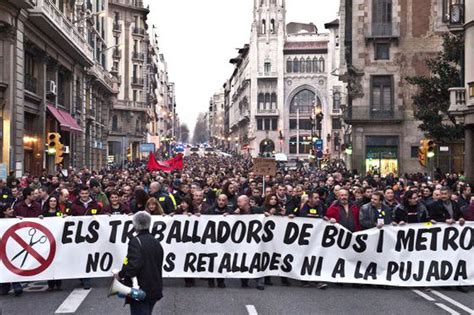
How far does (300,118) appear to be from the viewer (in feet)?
329

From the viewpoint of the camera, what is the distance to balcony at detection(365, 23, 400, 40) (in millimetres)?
40344

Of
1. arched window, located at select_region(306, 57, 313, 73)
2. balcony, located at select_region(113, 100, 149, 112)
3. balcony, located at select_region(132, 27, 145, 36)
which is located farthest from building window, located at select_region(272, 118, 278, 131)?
balcony, located at select_region(132, 27, 145, 36)

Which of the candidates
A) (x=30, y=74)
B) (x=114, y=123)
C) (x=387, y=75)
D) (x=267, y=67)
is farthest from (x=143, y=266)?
(x=267, y=67)

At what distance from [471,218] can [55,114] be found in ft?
93.0

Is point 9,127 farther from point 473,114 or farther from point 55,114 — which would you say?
point 473,114

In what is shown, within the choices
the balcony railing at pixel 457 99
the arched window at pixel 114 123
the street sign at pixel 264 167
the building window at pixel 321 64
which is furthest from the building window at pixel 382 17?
the building window at pixel 321 64

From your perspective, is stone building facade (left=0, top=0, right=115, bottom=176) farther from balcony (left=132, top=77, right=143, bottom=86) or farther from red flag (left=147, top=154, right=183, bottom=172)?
balcony (left=132, top=77, right=143, bottom=86)

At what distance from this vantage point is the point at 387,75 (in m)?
41.0

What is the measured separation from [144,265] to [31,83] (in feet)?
92.8

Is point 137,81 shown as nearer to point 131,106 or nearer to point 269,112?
point 131,106

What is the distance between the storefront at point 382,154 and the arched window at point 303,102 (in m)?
59.2

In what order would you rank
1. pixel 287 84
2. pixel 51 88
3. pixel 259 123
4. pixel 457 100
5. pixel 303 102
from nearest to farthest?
pixel 457 100 < pixel 51 88 < pixel 287 84 < pixel 303 102 < pixel 259 123

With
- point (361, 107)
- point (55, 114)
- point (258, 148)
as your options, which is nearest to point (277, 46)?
point (258, 148)

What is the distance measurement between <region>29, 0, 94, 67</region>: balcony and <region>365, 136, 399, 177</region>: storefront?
19.2m
